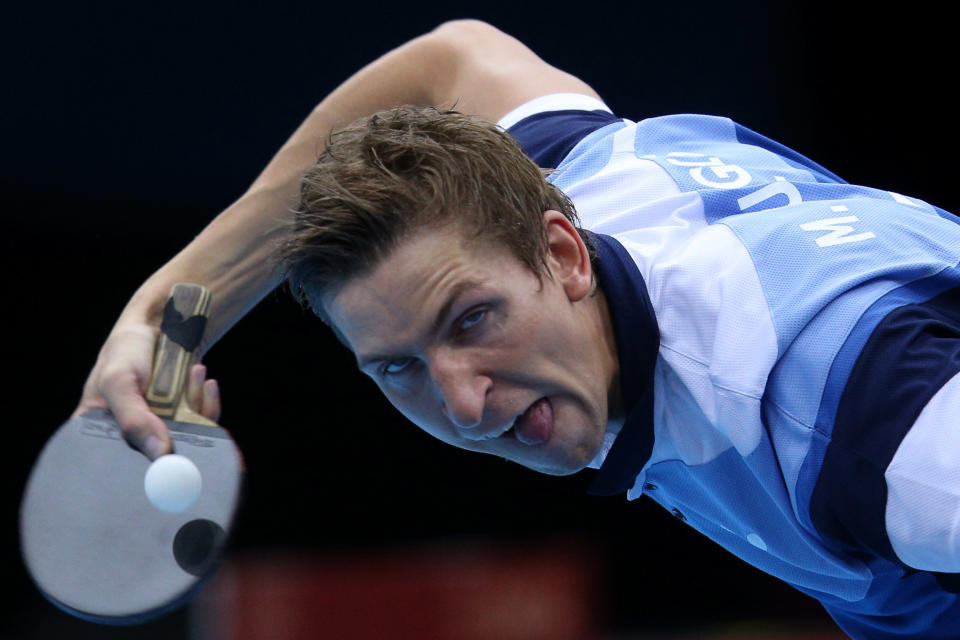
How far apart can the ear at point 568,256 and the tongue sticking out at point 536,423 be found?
174mm

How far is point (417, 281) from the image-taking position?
1683mm

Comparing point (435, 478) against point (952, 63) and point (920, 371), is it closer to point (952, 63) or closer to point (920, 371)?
point (952, 63)

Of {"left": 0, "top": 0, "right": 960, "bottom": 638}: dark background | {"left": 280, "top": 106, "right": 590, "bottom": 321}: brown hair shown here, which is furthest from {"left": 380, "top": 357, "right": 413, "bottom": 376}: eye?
{"left": 0, "top": 0, "right": 960, "bottom": 638}: dark background

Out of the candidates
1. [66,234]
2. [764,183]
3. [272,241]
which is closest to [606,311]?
[764,183]

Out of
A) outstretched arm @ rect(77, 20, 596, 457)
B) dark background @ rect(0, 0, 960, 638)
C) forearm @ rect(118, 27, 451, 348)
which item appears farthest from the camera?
dark background @ rect(0, 0, 960, 638)

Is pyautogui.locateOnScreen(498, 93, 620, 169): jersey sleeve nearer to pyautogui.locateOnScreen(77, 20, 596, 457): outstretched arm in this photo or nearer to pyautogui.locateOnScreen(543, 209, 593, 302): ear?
pyautogui.locateOnScreen(77, 20, 596, 457): outstretched arm

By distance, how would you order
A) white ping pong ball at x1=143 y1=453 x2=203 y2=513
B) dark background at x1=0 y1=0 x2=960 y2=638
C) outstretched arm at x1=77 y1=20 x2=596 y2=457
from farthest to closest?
dark background at x1=0 y1=0 x2=960 y2=638, outstretched arm at x1=77 y1=20 x2=596 y2=457, white ping pong ball at x1=143 y1=453 x2=203 y2=513

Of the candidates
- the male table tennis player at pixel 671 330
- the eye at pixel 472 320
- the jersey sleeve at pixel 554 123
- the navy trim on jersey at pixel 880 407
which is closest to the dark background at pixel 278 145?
the jersey sleeve at pixel 554 123

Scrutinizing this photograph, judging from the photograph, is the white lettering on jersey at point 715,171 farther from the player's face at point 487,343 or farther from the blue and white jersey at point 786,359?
the player's face at point 487,343

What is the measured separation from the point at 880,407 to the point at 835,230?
32 cm

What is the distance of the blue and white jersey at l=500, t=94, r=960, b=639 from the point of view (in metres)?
1.45

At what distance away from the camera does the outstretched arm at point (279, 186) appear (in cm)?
184

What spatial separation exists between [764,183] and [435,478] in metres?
4.11

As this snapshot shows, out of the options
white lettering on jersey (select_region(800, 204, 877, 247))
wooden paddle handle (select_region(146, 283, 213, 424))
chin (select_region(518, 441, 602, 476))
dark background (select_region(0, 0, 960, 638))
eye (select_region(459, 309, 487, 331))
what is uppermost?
white lettering on jersey (select_region(800, 204, 877, 247))
